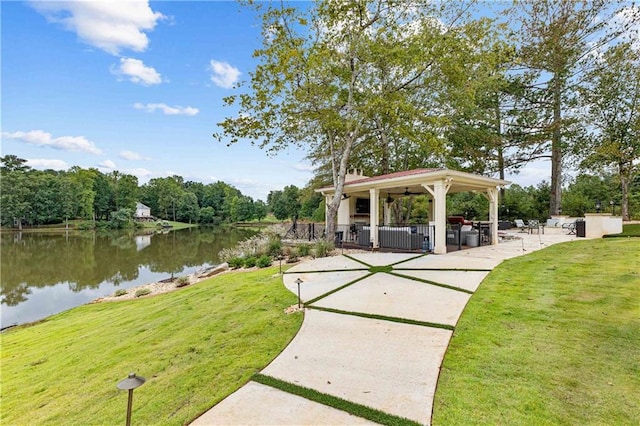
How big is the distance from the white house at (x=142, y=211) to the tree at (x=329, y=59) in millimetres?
54382

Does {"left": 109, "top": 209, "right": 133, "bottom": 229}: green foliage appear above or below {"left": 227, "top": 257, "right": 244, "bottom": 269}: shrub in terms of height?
above

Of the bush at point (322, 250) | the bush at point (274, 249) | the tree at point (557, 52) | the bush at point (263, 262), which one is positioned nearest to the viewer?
the bush at point (263, 262)

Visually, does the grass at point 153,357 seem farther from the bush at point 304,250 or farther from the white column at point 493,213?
the white column at point 493,213

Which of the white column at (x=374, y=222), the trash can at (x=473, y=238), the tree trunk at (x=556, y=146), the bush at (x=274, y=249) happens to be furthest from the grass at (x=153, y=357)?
the tree trunk at (x=556, y=146)

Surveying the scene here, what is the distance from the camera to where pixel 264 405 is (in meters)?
2.64

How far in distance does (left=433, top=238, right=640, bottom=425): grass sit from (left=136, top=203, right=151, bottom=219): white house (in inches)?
2534

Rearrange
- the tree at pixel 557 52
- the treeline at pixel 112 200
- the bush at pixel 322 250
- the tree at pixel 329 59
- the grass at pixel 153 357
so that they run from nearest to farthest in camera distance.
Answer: the grass at pixel 153 357, the bush at pixel 322 250, the tree at pixel 329 59, the tree at pixel 557 52, the treeline at pixel 112 200

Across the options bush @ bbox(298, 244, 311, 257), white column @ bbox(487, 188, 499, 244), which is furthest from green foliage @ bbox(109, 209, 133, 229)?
white column @ bbox(487, 188, 499, 244)

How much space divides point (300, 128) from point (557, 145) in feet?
49.2

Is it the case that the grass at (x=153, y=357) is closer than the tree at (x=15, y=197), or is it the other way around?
the grass at (x=153, y=357)

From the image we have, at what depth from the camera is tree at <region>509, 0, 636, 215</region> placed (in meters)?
16.6

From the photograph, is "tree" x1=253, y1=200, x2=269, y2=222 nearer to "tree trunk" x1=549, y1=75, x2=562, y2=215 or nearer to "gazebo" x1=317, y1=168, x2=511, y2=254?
"gazebo" x1=317, y1=168, x2=511, y2=254

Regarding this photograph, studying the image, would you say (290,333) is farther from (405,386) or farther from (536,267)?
(536,267)

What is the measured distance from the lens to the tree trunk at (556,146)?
17781 millimetres
